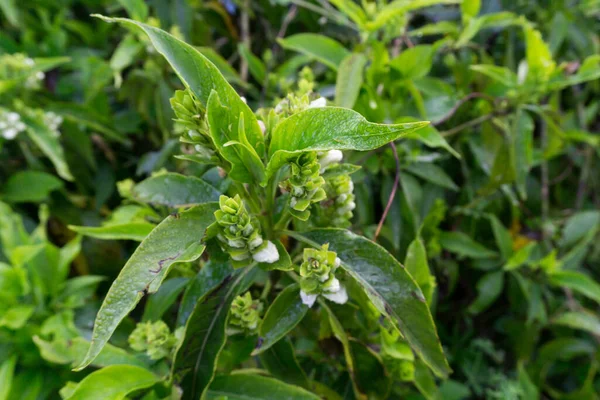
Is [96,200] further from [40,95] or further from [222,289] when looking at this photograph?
[222,289]

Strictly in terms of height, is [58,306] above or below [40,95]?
below

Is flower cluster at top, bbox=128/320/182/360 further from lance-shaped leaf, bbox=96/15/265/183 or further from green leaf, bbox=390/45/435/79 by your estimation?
green leaf, bbox=390/45/435/79

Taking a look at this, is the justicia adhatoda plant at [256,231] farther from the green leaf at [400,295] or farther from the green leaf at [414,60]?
the green leaf at [414,60]

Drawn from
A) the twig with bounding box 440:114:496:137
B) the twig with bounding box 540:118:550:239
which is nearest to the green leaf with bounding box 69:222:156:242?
the twig with bounding box 440:114:496:137

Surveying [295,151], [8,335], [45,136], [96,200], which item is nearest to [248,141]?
[295,151]

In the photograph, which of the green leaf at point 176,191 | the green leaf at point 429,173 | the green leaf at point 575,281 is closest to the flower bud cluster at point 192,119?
the green leaf at point 176,191

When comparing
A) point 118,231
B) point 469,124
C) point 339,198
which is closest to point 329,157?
point 339,198
